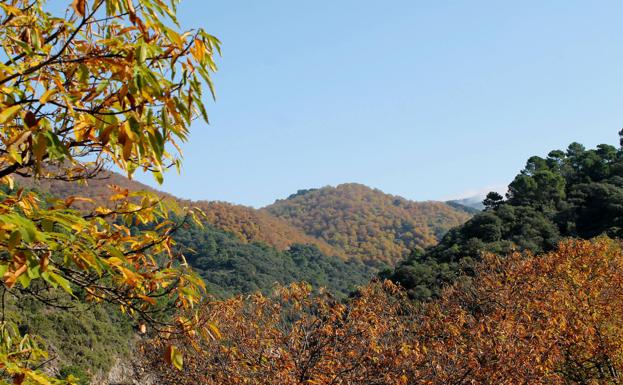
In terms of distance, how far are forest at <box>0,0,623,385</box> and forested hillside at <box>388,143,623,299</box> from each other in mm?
177

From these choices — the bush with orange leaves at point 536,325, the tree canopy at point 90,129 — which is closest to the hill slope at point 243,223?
the bush with orange leaves at point 536,325

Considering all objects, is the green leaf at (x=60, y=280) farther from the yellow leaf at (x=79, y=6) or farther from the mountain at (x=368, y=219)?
the mountain at (x=368, y=219)

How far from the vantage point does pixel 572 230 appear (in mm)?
37594

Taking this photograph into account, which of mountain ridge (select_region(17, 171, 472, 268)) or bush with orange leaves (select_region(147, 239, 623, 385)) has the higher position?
mountain ridge (select_region(17, 171, 472, 268))

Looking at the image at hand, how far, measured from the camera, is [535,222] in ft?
124

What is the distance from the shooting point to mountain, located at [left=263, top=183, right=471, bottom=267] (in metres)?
109

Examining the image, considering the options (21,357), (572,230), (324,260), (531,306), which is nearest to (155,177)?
(21,357)

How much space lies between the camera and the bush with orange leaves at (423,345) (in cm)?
1018

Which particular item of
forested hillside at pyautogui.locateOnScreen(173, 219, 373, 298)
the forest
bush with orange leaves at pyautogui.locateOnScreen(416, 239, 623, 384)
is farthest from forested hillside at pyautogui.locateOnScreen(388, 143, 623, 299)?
forested hillside at pyautogui.locateOnScreen(173, 219, 373, 298)

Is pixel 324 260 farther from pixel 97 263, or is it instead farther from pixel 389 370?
pixel 97 263

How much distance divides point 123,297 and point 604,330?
15077mm

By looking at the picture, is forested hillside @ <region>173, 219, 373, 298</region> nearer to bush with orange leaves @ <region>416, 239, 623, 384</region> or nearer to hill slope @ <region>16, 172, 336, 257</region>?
hill slope @ <region>16, 172, 336, 257</region>

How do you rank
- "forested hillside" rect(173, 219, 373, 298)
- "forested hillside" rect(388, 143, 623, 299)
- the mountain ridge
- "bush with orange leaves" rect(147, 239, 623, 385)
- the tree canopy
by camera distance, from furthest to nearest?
the mountain ridge
"forested hillside" rect(173, 219, 373, 298)
"forested hillside" rect(388, 143, 623, 299)
"bush with orange leaves" rect(147, 239, 623, 385)
the tree canopy

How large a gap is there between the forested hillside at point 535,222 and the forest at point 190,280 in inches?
7.0
